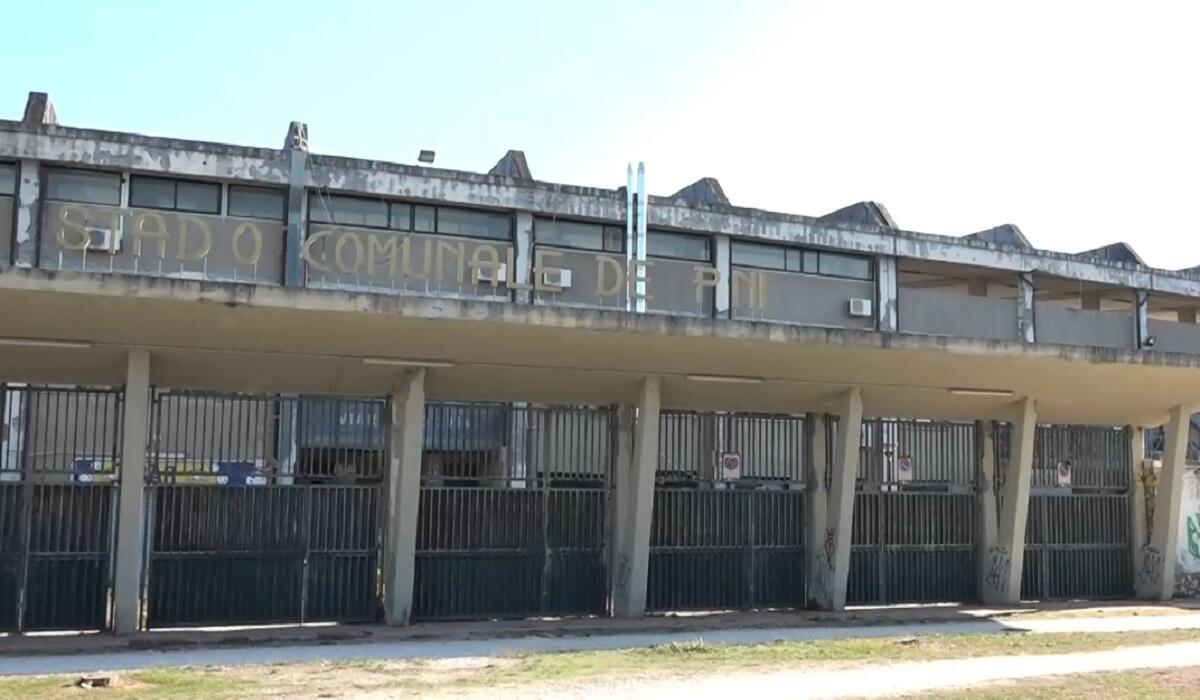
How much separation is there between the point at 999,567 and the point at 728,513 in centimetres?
474

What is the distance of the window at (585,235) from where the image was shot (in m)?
29.7

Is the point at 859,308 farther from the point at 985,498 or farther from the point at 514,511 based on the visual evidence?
the point at 514,511

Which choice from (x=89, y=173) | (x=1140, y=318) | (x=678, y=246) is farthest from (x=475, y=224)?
(x=1140, y=318)

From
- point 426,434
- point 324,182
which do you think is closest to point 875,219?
point 324,182

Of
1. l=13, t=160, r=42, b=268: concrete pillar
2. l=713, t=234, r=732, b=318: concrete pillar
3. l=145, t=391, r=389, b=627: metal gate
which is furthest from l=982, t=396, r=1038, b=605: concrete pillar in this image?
l=13, t=160, r=42, b=268: concrete pillar

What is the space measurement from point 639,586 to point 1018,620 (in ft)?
17.8

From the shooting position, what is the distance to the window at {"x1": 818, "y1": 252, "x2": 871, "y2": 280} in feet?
107

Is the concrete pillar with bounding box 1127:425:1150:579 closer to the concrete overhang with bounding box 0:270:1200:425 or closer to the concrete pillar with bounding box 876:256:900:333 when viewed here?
the concrete overhang with bounding box 0:270:1200:425

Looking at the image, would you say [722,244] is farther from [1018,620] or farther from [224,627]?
[224,627]

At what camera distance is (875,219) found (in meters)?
34.5

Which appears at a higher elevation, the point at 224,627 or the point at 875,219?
the point at 875,219

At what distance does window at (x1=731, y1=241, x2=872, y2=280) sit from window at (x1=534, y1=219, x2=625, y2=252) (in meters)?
3.39

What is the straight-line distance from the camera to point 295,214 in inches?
1053

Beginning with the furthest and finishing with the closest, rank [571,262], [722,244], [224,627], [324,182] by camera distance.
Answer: [722,244]
[571,262]
[324,182]
[224,627]
